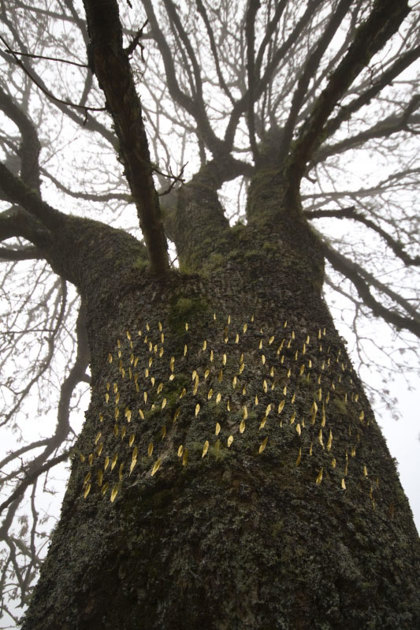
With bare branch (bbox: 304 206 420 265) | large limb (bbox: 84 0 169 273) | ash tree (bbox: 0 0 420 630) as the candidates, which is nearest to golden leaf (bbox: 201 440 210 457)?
ash tree (bbox: 0 0 420 630)

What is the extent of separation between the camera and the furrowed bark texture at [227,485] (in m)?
0.84

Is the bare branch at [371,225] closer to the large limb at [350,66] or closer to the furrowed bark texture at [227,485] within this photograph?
the large limb at [350,66]

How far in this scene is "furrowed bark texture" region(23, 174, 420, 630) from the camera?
0.84 m

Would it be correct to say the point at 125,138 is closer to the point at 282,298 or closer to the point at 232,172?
the point at 282,298

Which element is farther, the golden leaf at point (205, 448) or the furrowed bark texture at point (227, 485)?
the golden leaf at point (205, 448)

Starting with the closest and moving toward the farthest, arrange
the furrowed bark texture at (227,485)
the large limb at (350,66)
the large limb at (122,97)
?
the furrowed bark texture at (227,485) → the large limb at (122,97) → the large limb at (350,66)

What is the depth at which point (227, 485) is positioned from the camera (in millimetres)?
1029

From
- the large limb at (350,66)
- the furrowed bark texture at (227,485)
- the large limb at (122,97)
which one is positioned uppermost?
the large limb at (350,66)

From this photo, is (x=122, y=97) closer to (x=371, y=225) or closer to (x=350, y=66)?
(x=350, y=66)

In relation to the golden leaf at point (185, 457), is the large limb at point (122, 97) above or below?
above

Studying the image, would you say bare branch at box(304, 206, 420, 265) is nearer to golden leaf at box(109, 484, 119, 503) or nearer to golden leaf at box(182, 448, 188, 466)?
golden leaf at box(182, 448, 188, 466)

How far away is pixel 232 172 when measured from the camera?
166 inches

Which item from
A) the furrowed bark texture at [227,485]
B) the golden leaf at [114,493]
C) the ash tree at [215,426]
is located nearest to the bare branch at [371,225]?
the ash tree at [215,426]

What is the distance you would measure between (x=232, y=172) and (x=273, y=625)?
4.26 meters
